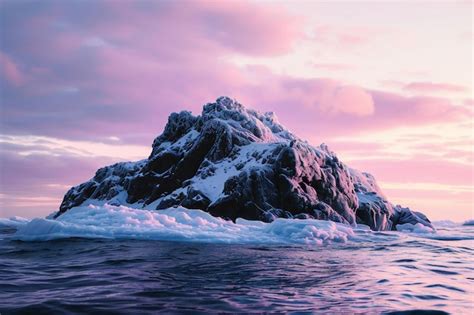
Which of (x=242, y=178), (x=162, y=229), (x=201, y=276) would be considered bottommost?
(x=201, y=276)

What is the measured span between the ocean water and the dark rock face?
1073 inches

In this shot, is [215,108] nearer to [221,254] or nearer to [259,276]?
[221,254]

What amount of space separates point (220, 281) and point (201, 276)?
97cm

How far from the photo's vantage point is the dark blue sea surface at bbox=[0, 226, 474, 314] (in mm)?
8328

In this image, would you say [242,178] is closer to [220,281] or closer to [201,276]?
[201,276]

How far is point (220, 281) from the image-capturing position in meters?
11.1

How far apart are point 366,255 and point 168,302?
12619 millimetres

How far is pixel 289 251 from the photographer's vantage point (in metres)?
19.5

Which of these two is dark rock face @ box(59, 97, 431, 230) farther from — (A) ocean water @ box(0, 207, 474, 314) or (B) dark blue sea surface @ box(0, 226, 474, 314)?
(B) dark blue sea surface @ box(0, 226, 474, 314)

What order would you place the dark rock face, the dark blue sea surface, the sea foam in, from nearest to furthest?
the dark blue sea surface → the sea foam → the dark rock face

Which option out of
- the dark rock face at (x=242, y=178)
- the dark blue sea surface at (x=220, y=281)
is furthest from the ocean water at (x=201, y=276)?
the dark rock face at (x=242, y=178)

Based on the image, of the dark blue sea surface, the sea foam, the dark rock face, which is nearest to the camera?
the dark blue sea surface

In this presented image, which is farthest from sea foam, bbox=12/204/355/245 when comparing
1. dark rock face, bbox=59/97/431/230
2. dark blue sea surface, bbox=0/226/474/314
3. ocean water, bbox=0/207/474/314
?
dark rock face, bbox=59/97/431/230

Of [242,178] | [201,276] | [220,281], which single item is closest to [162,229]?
[201,276]
